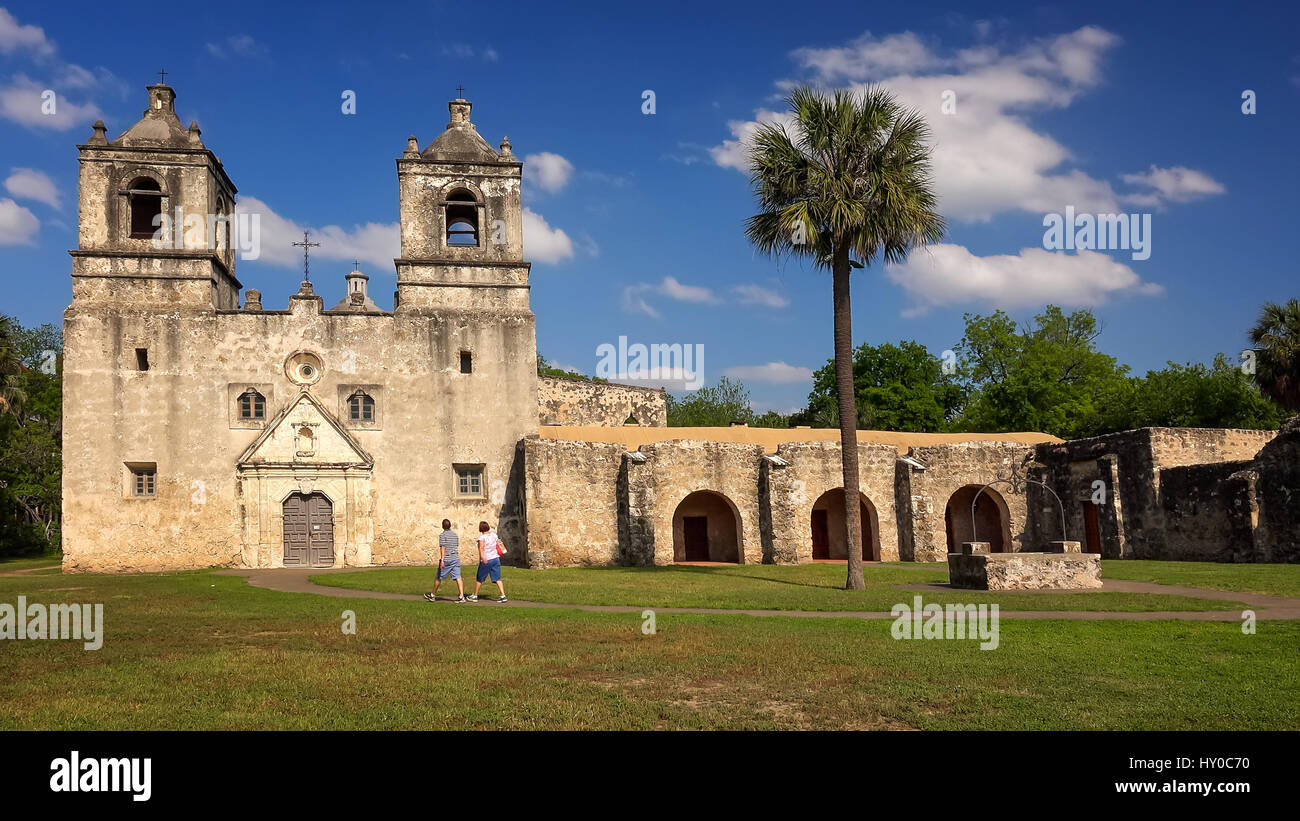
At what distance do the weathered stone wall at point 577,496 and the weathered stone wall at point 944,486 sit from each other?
966cm

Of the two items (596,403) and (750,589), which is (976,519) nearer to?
(596,403)

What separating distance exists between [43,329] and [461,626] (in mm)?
55822

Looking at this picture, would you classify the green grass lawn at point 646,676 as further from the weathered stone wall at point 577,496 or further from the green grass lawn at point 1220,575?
the weathered stone wall at point 577,496

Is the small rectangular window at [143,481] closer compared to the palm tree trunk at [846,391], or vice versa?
the palm tree trunk at [846,391]

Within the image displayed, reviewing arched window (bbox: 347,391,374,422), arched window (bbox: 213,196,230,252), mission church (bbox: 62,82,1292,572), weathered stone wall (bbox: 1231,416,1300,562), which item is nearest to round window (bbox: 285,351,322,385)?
mission church (bbox: 62,82,1292,572)

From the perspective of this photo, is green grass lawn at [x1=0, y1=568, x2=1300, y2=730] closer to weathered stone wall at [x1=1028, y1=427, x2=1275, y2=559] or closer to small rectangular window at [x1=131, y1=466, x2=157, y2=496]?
small rectangular window at [x1=131, y1=466, x2=157, y2=496]

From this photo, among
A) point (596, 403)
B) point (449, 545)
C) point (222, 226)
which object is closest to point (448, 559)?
point (449, 545)

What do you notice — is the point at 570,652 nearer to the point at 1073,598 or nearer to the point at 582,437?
the point at 1073,598

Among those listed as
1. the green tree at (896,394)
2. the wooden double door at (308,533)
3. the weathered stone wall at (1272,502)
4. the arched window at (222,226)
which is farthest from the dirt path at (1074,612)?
the green tree at (896,394)

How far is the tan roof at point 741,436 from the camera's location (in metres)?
33.2

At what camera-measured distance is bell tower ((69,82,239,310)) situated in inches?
1073

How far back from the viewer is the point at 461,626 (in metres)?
12.0

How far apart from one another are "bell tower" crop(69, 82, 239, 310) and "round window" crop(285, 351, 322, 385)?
2.97 metres
